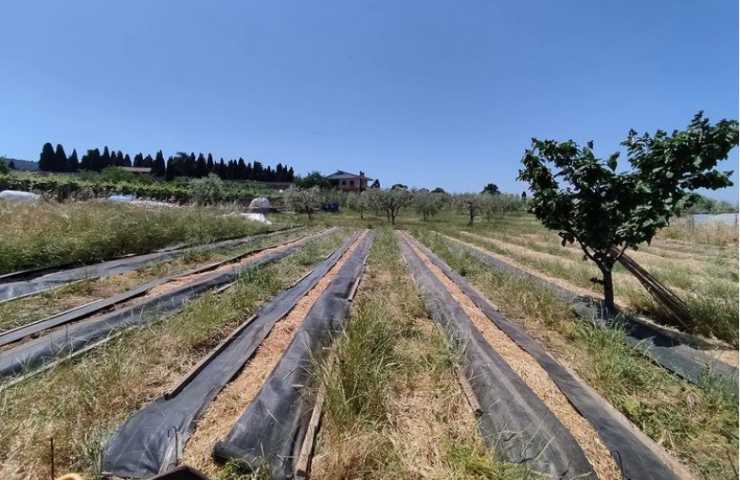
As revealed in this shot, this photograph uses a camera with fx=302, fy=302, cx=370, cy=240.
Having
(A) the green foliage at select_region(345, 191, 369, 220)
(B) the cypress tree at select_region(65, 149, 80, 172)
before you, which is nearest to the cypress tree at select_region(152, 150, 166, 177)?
(B) the cypress tree at select_region(65, 149, 80, 172)

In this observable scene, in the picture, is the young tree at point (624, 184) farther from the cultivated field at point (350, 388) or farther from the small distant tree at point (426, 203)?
the small distant tree at point (426, 203)

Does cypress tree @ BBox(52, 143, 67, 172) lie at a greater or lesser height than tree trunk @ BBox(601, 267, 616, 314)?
greater

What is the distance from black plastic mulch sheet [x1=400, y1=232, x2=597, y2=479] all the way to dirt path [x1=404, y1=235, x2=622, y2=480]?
16cm

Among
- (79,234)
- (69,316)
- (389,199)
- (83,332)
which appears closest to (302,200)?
(389,199)

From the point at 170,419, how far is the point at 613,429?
312cm

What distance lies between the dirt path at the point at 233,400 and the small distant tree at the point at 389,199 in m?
33.8

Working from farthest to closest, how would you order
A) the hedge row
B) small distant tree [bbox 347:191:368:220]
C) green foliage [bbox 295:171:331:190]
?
1. green foliage [bbox 295:171:331:190]
2. small distant tree [bbox 347:191:368:220]
3. the hedge row

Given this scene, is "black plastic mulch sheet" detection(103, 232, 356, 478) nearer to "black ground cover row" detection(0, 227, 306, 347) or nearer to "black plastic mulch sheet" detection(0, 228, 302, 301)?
"black ground cover row" detection(0, 227, 306, 347)

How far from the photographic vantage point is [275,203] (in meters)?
46.4

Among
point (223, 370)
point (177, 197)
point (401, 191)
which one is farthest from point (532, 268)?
point (177, 197)

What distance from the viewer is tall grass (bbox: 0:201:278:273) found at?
591 centimetres

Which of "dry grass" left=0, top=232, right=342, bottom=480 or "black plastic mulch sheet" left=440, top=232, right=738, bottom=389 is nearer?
"dry grass" left=0, top=232, right=342, bottom=480

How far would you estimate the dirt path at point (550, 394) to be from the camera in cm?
194

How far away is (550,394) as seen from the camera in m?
2.69
